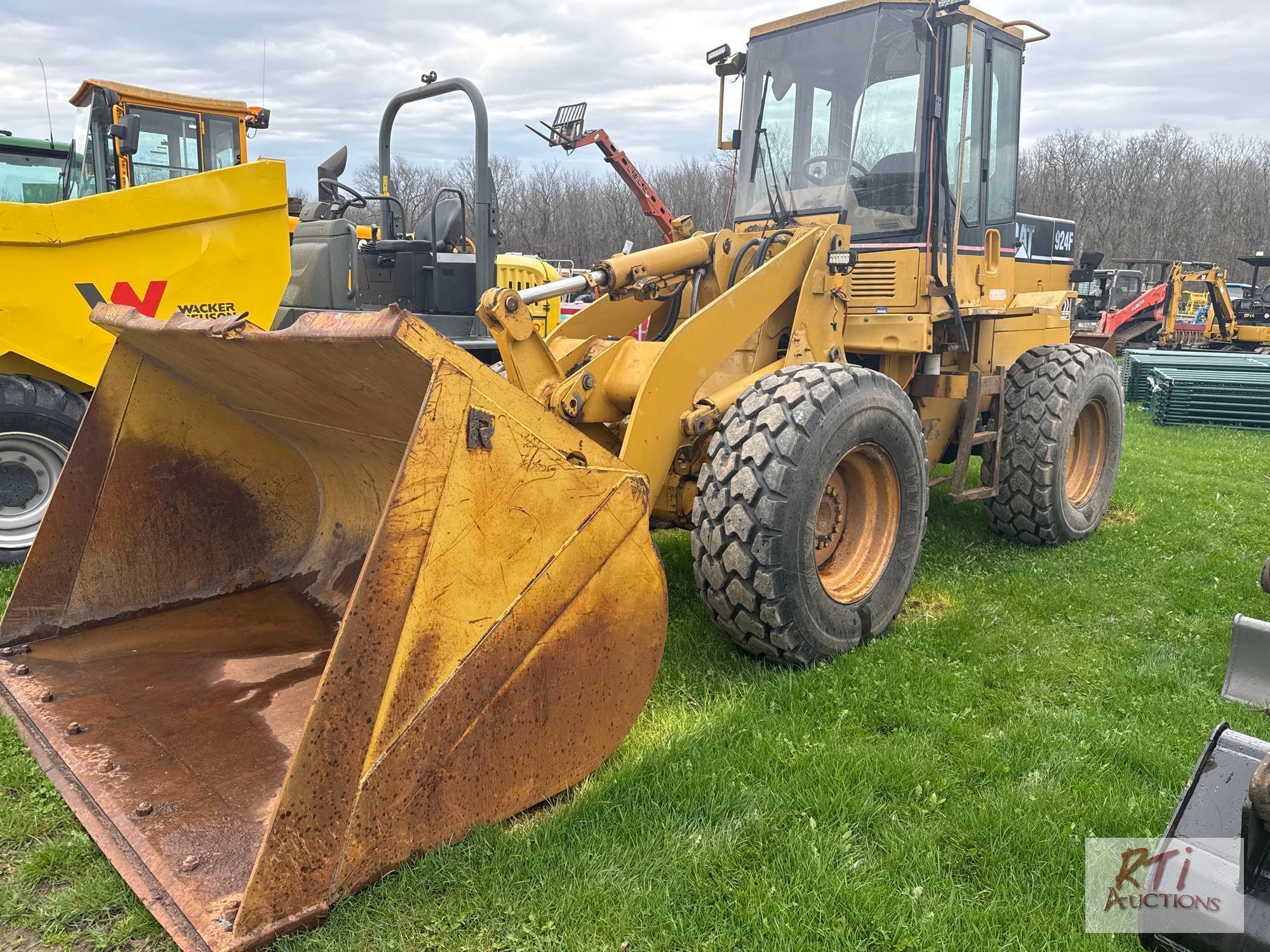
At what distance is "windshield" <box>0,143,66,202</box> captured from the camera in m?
8.48

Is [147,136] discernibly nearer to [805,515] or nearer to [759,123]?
[759,123]

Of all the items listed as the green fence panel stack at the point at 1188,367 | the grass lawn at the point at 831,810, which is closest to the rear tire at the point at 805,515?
the grass lawn at the point at 831,810

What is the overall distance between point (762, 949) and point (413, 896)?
0.90 meters

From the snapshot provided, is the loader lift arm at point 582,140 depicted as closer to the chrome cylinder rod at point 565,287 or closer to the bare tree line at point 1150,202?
the chrome cylinder rod at point 565,287

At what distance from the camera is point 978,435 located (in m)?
5.47

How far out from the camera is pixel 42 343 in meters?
5.45

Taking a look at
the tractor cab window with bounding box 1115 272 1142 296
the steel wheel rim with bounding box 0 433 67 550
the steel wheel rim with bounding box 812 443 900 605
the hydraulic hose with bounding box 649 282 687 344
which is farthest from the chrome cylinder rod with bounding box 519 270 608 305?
the tractor cab window with bounding box 1115 272 1142 296

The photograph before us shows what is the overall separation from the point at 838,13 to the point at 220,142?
6665mm

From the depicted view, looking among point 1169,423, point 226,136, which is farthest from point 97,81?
point 1169,423

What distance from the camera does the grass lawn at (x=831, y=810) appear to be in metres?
2.39

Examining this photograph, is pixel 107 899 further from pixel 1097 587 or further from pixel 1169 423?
pixel 1169 423

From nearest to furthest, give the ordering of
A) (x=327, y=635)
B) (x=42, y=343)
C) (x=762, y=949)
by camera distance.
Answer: (x=762, y=949), (x=327, y=635), (x=42, y=343)

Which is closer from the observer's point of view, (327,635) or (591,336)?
(327,635)

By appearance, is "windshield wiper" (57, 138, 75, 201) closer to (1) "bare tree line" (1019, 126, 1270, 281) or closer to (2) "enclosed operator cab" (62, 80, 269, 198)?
(2) "enclosed operator cab" (62, 80, 269, 198)
